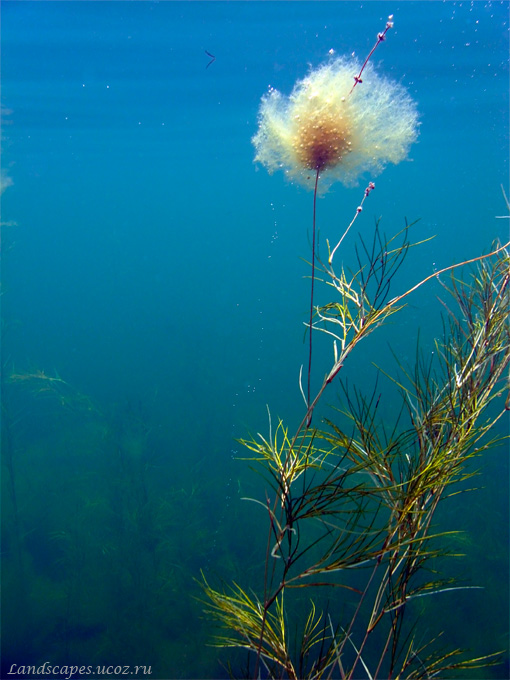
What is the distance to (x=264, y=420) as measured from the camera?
37.7 ft

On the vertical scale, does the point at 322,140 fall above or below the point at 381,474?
above

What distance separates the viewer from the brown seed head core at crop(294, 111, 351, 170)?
6.63 feet

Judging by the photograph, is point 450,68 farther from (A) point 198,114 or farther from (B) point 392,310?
(B) point 392,310

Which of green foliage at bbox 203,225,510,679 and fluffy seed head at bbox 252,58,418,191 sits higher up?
fluffy seed head at bbox 252,58,418,191

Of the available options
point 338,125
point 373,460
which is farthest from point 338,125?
point 373,460

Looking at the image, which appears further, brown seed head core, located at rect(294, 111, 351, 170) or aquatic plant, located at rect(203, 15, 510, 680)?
brown seed head core, located at rect(294, 111, 351, 170)

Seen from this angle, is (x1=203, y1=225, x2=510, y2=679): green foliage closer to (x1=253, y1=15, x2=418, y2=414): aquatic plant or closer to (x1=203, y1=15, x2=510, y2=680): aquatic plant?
(x1=203, y1=15, x2=510, y2=680): aquatic plant

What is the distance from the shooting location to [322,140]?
2.04 m

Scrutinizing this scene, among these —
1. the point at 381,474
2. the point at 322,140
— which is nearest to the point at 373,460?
the point at 381,474

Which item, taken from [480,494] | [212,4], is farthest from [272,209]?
[480,494]

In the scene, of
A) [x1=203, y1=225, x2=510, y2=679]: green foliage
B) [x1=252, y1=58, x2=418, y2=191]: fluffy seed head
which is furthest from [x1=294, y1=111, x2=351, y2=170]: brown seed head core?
[x1=203, y1=225, x2=510, y2=679]: green foliage

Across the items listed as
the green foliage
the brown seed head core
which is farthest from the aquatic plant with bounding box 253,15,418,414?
the green foliage

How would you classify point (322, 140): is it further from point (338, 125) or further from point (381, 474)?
point (381, 474)

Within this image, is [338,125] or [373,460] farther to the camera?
[338,125]
